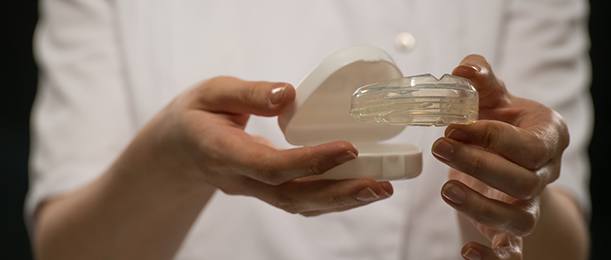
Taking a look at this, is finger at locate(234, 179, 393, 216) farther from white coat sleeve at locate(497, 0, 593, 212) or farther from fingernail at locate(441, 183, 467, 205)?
white coat sleeve at locate(497, 0, 593, 212)

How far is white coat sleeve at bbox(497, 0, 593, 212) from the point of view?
491mm

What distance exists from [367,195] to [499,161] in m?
0.05

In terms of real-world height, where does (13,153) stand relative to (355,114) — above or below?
below

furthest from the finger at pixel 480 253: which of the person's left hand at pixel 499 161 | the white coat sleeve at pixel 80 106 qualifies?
the white coat sleeve at pixel 80 106

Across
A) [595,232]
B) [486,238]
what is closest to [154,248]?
[486,238]

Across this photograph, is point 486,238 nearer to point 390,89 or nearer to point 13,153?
point 390,89

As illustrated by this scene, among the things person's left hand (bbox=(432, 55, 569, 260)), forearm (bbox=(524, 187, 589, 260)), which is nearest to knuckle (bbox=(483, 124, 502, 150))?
person's left hand (bbox=(432, 55, 569, 260))

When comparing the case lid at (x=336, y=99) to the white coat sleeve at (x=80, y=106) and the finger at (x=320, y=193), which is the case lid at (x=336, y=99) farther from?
the white coat sleeve at (x=80, y=106)

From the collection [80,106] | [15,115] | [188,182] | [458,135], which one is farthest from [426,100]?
[15,115]

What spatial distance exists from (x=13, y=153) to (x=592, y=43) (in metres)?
0.64

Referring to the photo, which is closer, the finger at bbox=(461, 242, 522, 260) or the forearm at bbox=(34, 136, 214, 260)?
the finger at bbox=(461, 242, 522, 260)

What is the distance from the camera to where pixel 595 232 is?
2.58 feet

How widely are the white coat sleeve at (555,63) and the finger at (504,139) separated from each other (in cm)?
15

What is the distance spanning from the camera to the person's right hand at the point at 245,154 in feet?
1.06
